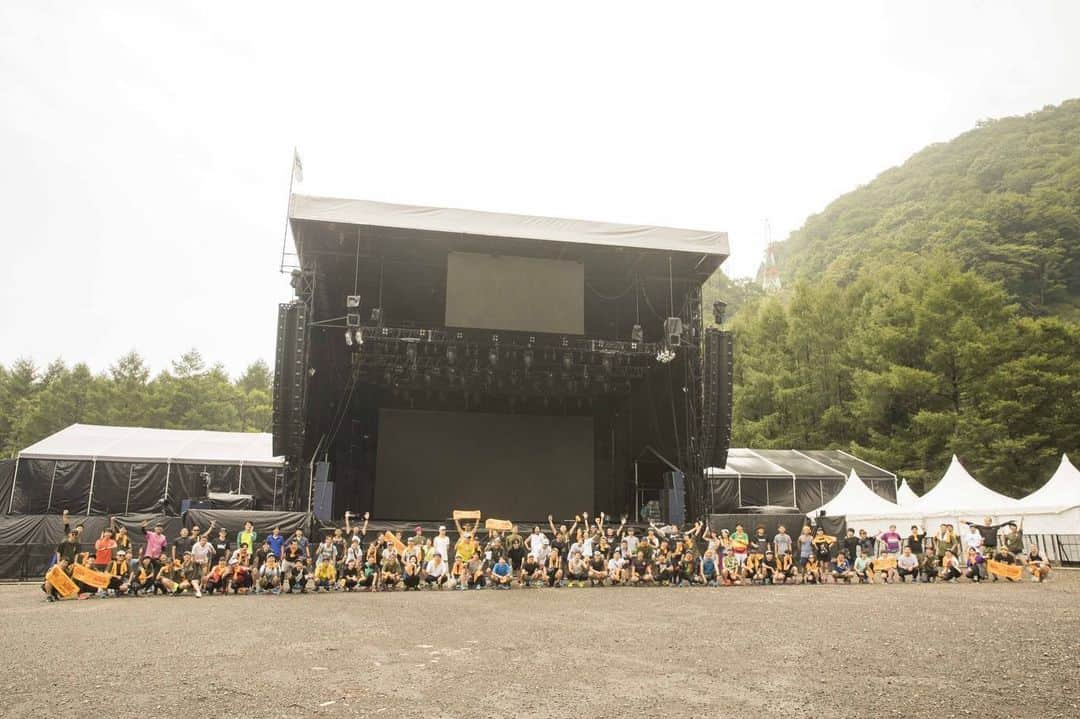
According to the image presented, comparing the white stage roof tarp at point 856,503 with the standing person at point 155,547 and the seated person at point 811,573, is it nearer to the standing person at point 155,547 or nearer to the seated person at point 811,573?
the seated person at point 811,573

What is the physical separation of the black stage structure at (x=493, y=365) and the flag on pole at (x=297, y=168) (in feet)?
3.85

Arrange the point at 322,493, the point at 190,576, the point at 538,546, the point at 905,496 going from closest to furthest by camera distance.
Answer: the point at 190,576
the point at 538,546
the point at 322,493
the point at 905,496

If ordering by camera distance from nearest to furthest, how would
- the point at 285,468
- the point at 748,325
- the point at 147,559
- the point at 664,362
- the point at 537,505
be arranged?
the point at 147,559 → the point at 285,468 → the point at 664,362 → the point at 537,505 → the point at 748,325

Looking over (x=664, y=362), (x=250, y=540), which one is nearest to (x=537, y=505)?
(x=664, y=362)

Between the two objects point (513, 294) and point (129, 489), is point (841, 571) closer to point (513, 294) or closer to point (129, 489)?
point (513, 294)

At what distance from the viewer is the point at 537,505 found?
20016mm

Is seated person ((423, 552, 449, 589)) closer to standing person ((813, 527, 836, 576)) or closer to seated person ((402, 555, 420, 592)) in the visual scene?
seated person ((402, 555, 420, 592))

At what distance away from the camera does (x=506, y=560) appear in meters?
13.3

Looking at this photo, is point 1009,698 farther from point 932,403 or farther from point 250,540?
point 932,403

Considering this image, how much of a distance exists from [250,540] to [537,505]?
8.79 meters

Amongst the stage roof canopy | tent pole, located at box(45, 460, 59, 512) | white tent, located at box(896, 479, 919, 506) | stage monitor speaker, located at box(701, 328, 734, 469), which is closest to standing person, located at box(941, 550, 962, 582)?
stage monitor speaker, located at box(701, 328, 734, 469)

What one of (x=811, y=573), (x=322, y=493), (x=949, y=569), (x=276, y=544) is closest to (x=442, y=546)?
(x=276, y=544)

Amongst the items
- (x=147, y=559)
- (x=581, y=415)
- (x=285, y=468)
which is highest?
(x=581, y=415)

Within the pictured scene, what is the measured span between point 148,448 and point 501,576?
42.0ft
